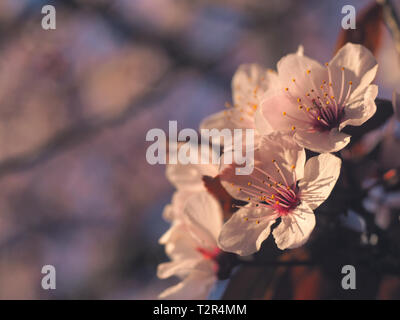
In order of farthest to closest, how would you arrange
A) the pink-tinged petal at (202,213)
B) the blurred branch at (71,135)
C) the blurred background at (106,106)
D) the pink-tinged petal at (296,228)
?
the blurred background at (106,106)
the blurred branch at (71,135)
the pink-tinged petal at (202,213)
the pink-tinged petal at (296,228)

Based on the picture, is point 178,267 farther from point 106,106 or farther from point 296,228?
point 106,106

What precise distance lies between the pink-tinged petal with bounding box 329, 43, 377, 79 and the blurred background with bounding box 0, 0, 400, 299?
141cm

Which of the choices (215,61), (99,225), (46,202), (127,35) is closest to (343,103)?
(215,61)

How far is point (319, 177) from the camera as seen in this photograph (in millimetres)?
618

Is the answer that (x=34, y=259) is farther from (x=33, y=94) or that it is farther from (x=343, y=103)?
(x=343, y=103)

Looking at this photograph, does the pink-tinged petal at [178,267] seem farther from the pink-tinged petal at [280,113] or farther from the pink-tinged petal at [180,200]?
the pink-tinged petal at [280,113]

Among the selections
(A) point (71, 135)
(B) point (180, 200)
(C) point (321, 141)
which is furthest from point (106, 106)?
(C) point (321, 141)

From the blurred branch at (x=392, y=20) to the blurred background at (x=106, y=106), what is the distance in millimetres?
Result: 1417

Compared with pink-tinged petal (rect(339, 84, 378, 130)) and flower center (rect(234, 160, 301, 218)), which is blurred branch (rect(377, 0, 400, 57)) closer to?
pink-tinged petal (rect(339, 84, 378, 130))

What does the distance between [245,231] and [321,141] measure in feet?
0.63

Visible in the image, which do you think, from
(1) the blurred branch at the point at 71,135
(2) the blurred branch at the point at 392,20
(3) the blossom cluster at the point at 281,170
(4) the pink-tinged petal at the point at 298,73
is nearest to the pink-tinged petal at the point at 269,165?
(3) the blossom cluster at the point at 281,170

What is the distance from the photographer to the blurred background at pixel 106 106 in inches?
93.7

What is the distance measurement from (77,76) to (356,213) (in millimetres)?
3306

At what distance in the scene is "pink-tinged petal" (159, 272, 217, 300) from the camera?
743mm
